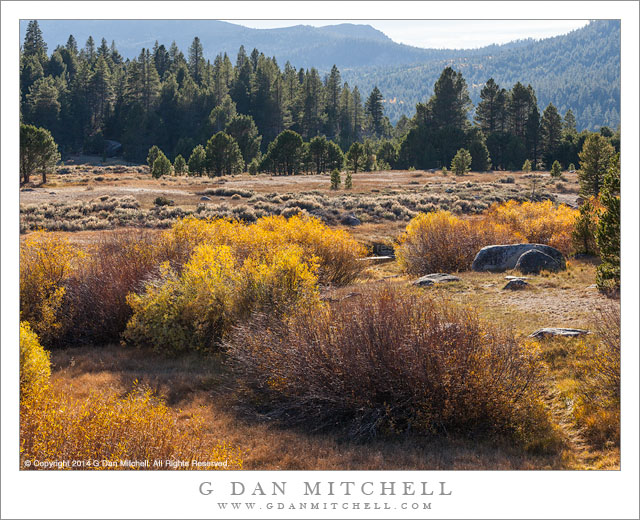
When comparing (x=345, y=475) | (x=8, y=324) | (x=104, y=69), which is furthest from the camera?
(x=104, y=69)

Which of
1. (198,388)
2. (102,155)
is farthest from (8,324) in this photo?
(102,155)

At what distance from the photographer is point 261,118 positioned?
11131cm

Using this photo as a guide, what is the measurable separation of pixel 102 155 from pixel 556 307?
97404 millimetres

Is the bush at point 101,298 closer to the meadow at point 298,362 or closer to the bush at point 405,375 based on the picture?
the meadow at point 298,362

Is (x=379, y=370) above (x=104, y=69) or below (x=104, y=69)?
below

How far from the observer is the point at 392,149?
90.2 meters

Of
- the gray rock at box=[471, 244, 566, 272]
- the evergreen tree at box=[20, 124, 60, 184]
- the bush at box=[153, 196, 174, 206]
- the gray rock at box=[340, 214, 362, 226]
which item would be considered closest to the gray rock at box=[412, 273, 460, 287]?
the gray rock at box=[471, 244, 566, 272]

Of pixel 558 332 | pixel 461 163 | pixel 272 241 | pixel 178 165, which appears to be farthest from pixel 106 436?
pixel 178 165

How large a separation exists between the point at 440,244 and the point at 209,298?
483 inches

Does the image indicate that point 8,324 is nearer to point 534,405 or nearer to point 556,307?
point 534,405

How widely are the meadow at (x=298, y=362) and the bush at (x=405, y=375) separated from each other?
1.1 inches

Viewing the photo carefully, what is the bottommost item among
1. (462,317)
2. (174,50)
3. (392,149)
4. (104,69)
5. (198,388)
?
(198,388)

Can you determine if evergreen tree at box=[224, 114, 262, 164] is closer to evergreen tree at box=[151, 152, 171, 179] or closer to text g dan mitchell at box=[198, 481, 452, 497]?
evergreen tree at box=[151, 152, 171, 179]

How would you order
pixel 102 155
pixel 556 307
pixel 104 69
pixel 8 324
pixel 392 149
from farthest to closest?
pixel 104 69 → pixel 102 155 → pixel 392 149 → pixel 556 307 → pixel 8 324
